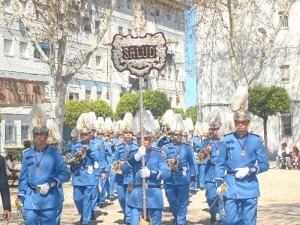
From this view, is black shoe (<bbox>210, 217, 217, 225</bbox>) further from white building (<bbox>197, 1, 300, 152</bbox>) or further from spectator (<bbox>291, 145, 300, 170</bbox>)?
white building (<bbox>197, 1, 300, 152</bbox>)

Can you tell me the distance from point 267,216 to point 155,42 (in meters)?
5.68

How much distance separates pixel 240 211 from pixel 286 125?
38.1 m

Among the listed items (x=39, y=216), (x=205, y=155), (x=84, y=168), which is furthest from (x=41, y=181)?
(x=205, y=155)

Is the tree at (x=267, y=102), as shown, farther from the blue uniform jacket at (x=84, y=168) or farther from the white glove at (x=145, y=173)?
the white glove at (x=145, y=173)

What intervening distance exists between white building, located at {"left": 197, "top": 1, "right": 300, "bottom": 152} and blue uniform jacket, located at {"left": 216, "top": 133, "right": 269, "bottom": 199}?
3565cm

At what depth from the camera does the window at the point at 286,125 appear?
4625 centimetres

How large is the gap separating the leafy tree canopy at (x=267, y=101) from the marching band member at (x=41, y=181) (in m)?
31.1

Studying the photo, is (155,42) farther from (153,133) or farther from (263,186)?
(263,186)

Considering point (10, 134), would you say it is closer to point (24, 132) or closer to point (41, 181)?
point (24, 132)

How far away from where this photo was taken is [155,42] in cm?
1016

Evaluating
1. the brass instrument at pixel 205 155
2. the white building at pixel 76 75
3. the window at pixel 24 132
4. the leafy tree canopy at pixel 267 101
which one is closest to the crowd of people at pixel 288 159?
the leafy tree canopy at pixel 267 101

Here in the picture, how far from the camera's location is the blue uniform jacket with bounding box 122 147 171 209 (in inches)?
386

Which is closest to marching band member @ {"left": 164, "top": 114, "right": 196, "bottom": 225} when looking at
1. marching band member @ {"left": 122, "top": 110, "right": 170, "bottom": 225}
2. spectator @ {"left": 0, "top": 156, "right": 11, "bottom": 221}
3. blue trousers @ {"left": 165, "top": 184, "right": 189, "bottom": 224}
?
blue trousers @ {"left": 165, "top": 184, "right": 189, "bottom": 224}

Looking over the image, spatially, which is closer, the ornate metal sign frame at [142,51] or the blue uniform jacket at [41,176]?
the blue uniform jacket at [41,176]
